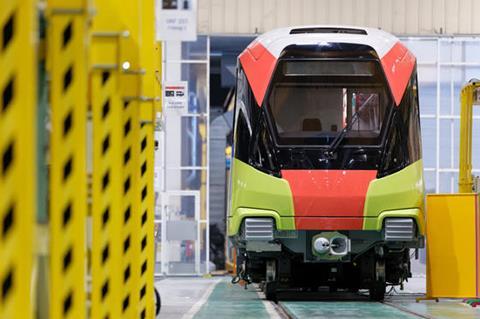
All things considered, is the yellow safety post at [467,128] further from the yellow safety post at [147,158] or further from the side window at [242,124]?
the yellow safety post at [147,158]

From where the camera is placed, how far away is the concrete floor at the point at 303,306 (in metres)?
11.0

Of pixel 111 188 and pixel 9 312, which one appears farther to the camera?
pixel 111 188

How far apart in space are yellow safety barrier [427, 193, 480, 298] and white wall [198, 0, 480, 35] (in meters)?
11.5

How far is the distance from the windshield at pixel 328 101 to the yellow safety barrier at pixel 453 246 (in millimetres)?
1425

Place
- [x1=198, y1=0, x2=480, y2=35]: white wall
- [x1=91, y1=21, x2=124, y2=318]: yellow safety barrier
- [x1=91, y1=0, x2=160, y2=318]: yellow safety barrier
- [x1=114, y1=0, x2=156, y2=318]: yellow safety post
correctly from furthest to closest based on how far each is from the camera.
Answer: [x1=198, y1=0, x2=480, y2=35]: white wall
[x1=114, y1=0, x2=156, y2=318]: yellow safety post
[x1=91, y1=0, x2=160, y2=318]: yellow safety barrier
[x1=91, y1=21, x2=124, y2=318]: yellow safety barrier

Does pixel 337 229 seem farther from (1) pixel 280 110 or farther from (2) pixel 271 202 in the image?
(1) pixel 280 110

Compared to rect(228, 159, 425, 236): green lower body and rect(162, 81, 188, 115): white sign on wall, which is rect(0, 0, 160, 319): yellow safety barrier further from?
rect(162, 81, 188, 115): white sign on wall

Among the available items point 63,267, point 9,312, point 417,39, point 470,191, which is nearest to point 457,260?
point 470,191

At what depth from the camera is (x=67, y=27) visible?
4.49 meters

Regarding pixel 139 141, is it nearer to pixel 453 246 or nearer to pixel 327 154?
pixel 327 154

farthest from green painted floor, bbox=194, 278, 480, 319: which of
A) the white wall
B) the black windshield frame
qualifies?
the white wall

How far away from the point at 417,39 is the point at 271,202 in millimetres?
13047

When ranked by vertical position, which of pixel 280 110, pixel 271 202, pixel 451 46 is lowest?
pixel 271 202

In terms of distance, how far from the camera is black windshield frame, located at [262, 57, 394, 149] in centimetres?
1244
